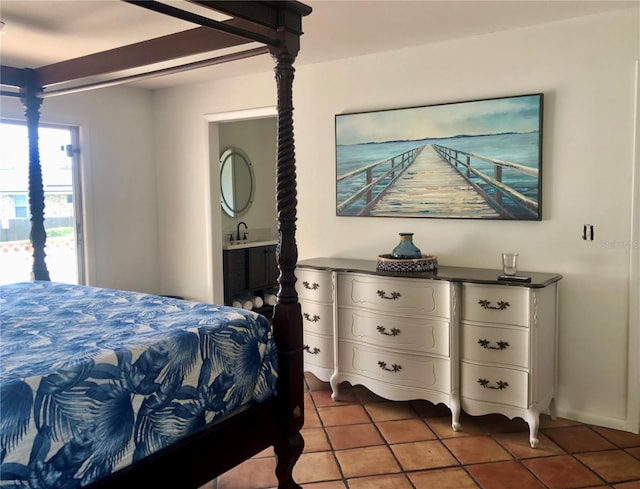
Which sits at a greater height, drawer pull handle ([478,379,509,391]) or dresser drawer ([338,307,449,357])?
dresser drawer ([338,307,449,357])

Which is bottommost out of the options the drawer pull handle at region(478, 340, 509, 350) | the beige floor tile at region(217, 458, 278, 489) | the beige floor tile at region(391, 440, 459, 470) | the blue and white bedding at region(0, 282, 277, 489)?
the beige floor tile at region(217, 458, 278, 489)

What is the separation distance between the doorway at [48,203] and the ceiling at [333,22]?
700 millimetres

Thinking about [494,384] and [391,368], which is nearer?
[494,384]

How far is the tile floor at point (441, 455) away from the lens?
8.56 feet

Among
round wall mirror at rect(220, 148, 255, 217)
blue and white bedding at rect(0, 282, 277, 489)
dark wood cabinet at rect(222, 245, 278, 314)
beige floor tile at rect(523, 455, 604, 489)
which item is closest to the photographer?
blue and white bedding at rect(0, 282, 277, 489)

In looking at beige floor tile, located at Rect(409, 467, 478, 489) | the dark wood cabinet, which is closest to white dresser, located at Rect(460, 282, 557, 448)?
beige floor tile, located at Rect(409, 467, 478, 489)

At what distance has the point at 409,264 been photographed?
3.32 metres

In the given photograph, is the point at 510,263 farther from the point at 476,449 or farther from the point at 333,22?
the point at 333,22

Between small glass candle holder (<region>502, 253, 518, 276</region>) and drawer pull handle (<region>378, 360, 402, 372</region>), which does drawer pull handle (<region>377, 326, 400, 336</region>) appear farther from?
small glass candle holder (<region>502, 253, 518, 276</region>)

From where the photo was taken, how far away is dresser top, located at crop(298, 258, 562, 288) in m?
2.98

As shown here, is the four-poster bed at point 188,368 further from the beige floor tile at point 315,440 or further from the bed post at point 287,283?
the beige floor tile at point 315,440

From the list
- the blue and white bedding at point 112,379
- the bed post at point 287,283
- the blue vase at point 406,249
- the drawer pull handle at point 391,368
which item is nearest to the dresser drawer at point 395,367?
the drawer pull handle at point 391,368

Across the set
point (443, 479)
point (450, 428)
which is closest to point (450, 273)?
point (450, 428)

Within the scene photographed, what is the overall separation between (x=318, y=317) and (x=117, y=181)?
7.71 ft
